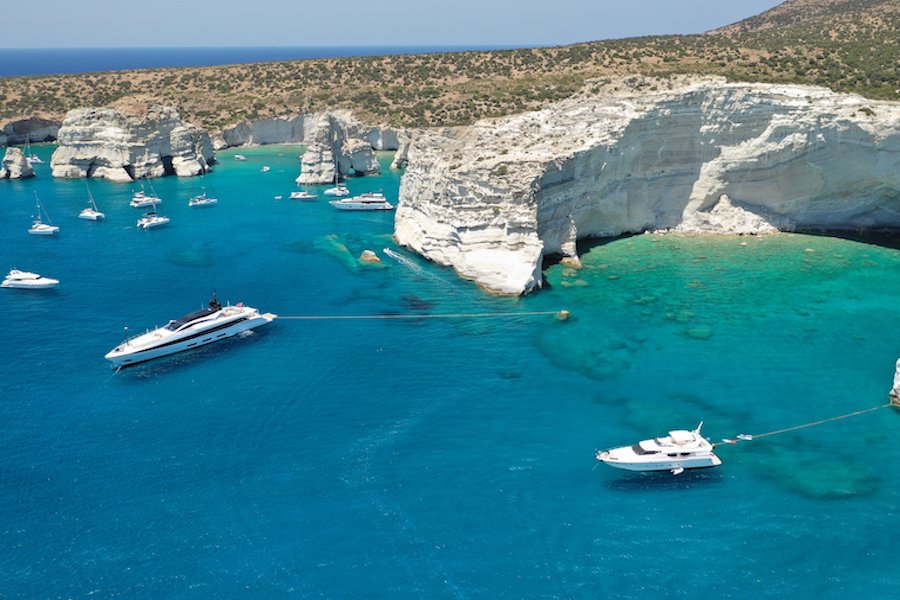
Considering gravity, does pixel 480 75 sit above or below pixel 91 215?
above

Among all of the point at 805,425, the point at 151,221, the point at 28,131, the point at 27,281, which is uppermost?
the point at 28,131

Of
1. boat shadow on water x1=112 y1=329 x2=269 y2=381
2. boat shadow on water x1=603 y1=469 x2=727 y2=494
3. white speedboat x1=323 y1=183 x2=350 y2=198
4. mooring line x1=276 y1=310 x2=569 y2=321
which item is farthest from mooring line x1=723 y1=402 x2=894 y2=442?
white speedboat x1=323 y1=183 x2=350 y2=198

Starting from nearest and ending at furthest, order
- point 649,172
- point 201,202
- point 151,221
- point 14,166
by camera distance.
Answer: point 649,172 → point 151,221 → point 201,202 → point 14,166

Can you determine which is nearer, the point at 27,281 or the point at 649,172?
the point at 27,281

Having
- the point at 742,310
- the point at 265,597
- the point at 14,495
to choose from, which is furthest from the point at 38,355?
the point at 742,310

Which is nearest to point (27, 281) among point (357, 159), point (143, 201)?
point (143, 201)

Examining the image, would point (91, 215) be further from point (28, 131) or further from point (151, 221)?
point (28, 131)

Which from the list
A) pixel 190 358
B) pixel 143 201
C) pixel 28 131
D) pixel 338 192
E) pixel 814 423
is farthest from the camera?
pixel 28 131

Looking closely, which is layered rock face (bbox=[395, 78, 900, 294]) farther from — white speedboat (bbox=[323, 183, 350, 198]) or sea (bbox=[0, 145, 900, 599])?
white speedboat (bbox=[323, 183, 350, 198])

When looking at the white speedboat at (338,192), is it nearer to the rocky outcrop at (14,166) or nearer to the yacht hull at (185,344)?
the yacht hull at (185,344)
